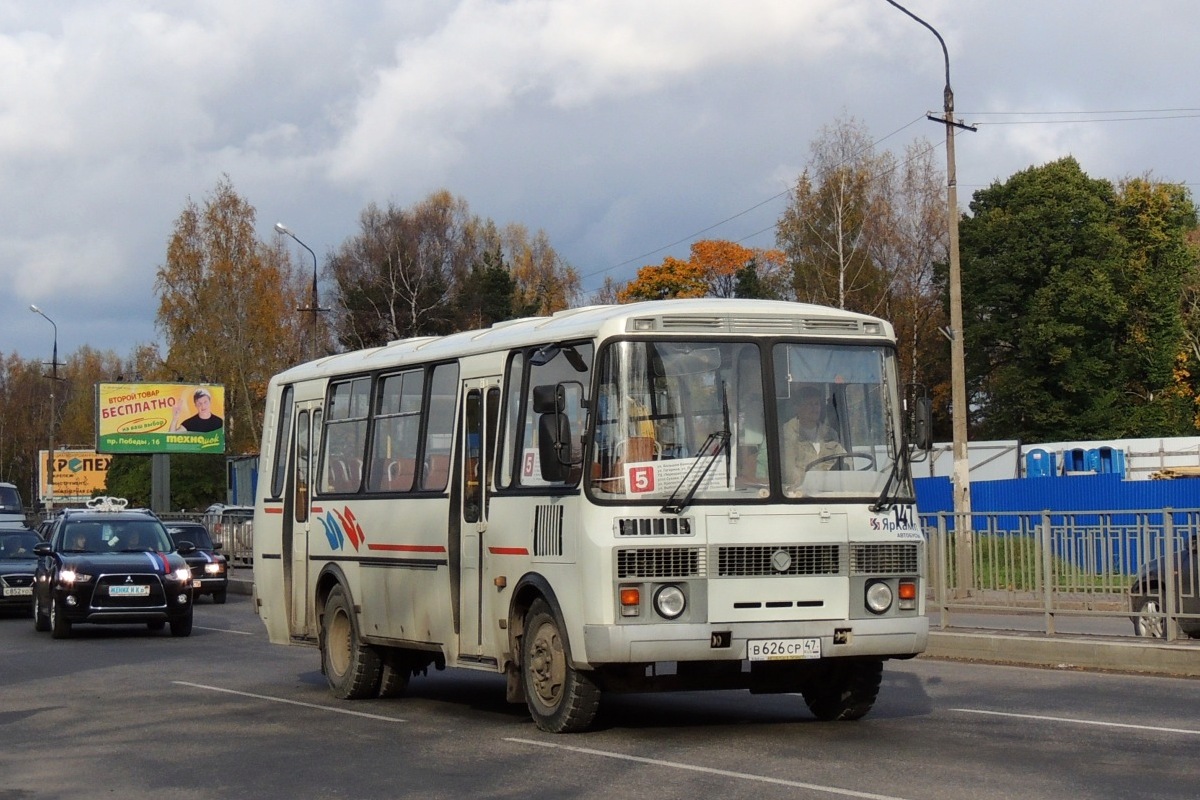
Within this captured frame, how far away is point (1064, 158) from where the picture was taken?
66.4 metres

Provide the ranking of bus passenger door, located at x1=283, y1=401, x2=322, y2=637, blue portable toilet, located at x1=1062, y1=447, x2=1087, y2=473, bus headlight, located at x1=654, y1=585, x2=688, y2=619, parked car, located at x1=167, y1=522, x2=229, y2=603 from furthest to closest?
blue portable toilet, located at x1=1062, y1=447, x2=1087, y2=473
parked car, located at x1=167, y1=522, x2=229, y2=603
bus passenger door, located at x1=283, y1=401, x2=322, y2=637
bus headlight, located at x1=654, y1=585, x2=688, y2=619

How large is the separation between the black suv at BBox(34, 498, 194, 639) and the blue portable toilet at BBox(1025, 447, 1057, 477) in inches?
1195

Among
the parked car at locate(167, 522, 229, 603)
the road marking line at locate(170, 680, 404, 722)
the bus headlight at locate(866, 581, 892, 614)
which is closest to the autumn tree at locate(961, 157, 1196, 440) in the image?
the parked car at locate(167, 522, 229, 603)

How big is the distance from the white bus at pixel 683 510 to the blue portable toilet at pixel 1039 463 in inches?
1513

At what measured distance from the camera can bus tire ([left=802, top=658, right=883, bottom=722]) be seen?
12391 millimetres

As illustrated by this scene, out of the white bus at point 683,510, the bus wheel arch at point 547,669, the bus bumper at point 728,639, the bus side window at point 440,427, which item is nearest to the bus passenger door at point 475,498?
the white bus at point 683,510

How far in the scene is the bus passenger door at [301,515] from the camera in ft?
53.4

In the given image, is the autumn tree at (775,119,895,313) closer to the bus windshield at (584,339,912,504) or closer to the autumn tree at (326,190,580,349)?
the autumn tree at (326,190,580,349)

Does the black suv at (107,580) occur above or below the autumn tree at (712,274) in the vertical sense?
below

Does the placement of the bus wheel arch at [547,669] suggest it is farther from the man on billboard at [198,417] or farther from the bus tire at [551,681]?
the man on billboard at [198,417]

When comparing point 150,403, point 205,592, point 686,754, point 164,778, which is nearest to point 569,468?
point 686,754

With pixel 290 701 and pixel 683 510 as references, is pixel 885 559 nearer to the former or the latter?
pixel 683 510

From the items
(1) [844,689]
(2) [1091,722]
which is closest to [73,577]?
(1) [844,689]

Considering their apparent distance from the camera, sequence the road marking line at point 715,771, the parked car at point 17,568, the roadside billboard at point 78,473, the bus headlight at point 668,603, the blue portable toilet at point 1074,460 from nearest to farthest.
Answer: the road marking line at point 715,771
the bus headlight at point 668,603
the parked car at point 17,568
the blue portable toilet at point 1074,460
the roadside billboard at point 78,473
